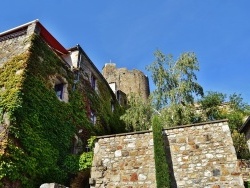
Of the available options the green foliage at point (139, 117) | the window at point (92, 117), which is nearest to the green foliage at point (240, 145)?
the green foliage at point (139, 117)

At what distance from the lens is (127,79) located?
3369 cm

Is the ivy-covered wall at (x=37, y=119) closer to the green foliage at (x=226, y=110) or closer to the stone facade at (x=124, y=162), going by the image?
the stone facade at (x=124, y=162)

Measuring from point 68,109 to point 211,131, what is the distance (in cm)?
789


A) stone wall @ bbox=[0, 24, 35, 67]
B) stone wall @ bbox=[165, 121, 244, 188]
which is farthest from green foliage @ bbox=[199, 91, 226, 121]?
stone wall @ bbox=[0, 24, 35, 67]

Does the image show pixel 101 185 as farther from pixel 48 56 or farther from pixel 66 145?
pixel 48 56

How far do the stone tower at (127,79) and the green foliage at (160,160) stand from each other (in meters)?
22.2

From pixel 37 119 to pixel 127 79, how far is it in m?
22.7

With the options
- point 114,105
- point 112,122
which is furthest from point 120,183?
point 114,105

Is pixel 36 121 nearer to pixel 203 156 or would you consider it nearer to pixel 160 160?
pixel 160 160

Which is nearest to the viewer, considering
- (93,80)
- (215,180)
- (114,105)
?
(215,180)

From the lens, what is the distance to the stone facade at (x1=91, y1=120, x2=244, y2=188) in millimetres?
9328

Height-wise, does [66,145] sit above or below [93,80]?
below

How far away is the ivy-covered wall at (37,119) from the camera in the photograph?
1001 cm

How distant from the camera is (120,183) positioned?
32.8 ft
